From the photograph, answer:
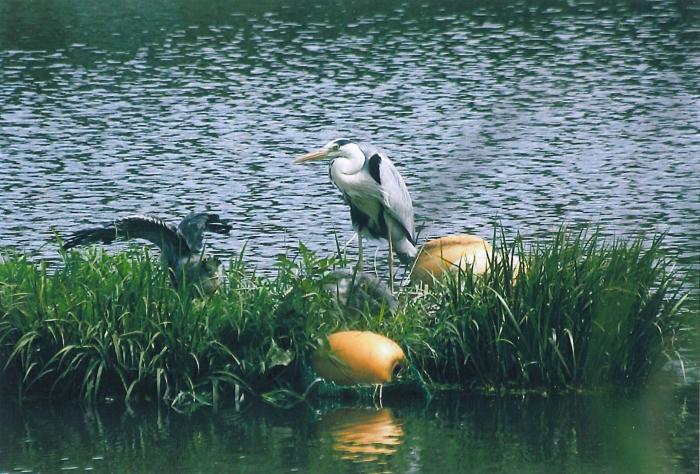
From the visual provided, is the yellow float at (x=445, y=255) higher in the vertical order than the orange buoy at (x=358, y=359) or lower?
higher

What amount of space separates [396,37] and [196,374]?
1696cm

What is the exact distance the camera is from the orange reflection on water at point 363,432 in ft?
21.2

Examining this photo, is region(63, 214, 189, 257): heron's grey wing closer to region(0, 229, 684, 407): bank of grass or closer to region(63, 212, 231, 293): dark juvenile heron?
region(63, 212, 231, 293): dark juvenile heron

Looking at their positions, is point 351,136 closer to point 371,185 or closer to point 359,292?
point 371,185

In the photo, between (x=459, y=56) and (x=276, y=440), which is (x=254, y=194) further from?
(x=276, y=440)

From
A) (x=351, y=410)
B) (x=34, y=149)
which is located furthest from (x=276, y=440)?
(x=34, y=149)

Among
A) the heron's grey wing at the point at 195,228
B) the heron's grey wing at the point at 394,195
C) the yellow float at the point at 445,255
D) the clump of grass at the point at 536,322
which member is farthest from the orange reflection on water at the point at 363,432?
the heron's grey wing at the point at 394,195

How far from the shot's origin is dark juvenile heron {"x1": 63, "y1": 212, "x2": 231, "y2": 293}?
7.62 meters

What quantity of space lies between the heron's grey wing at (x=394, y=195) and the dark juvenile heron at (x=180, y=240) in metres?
1.36

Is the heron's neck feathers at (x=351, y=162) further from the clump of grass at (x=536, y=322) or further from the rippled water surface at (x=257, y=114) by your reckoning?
the clump of grass at (x=536, y=322)

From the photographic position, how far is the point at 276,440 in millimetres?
6746

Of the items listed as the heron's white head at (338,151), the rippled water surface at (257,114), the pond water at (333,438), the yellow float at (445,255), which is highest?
the rippled water surface at (257,114)

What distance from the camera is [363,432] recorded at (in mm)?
6758

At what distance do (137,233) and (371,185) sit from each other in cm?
171
